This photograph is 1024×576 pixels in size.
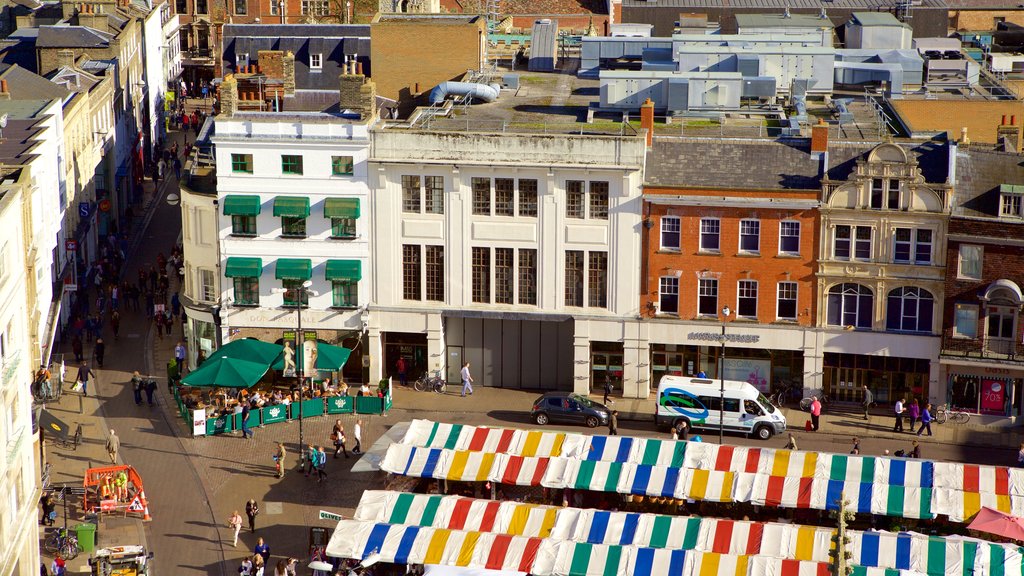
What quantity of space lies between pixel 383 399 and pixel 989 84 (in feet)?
133

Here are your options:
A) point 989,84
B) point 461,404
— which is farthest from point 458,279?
point 989,84

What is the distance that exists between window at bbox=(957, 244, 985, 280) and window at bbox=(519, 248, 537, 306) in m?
17.9

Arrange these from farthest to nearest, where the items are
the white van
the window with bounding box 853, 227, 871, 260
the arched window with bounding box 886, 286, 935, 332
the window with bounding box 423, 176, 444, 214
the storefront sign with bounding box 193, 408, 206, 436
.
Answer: the window with bounding box 423, 176, 444, 214 → the arched window with bounding box 886, 286, 935, 332 → the window with bounding box 853, 227, 871, 260 → the storefront sign with bounding box 193, 408, 206, 436 → the white van

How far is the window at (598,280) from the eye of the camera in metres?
69.6

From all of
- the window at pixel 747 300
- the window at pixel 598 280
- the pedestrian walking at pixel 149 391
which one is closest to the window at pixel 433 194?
the window at pixel 598 280

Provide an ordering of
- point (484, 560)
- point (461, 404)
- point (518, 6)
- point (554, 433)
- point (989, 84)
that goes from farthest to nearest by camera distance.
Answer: point (518, 6), point (989, 84), point (461, 404), point (554, 433), point (484, 560)

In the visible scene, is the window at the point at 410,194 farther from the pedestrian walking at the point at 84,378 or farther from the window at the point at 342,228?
the pedestrian walking at the point at 84,378

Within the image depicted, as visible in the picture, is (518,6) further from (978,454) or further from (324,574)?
(324,574)

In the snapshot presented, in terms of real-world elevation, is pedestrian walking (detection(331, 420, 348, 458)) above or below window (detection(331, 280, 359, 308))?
below

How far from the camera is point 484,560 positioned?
51.3 m

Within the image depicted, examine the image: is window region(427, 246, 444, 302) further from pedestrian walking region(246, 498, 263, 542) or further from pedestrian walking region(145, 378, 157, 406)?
pedestrian walking region(246, 498, 263, 542)

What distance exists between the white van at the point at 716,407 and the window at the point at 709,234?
Result: 5.87m

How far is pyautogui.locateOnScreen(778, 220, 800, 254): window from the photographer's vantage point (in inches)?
2675

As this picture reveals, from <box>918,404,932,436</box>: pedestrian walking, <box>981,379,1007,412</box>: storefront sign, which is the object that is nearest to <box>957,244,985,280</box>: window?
<box>981,379,1007,412</box>: storefront sign
